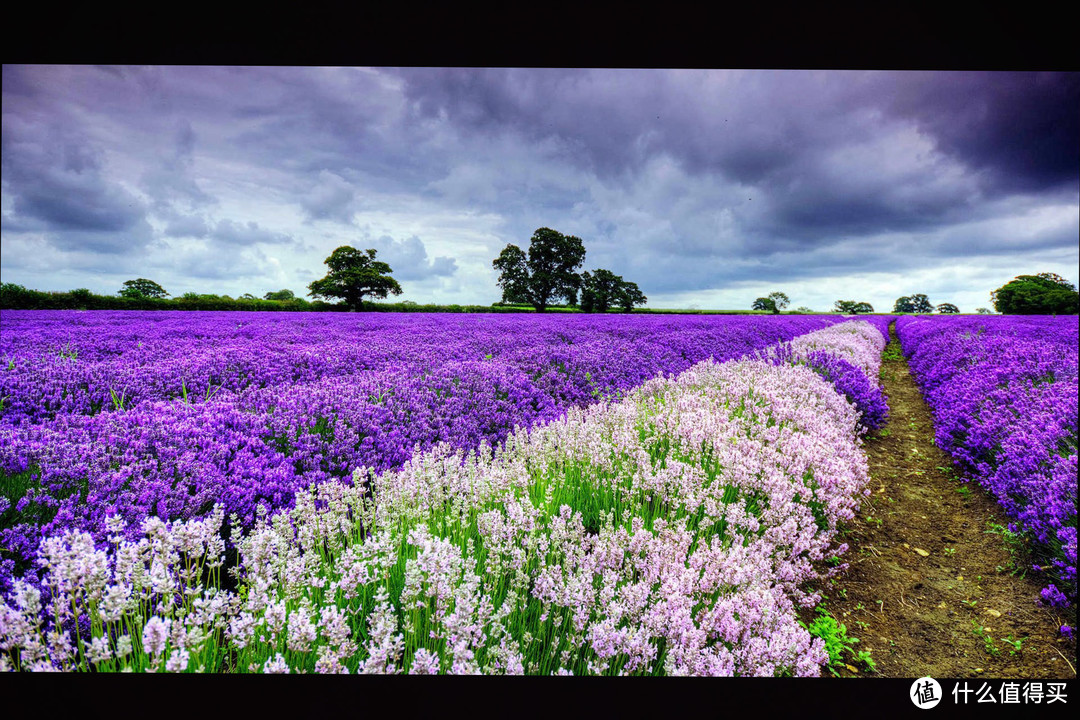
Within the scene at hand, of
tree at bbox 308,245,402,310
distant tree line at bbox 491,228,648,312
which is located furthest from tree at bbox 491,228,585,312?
tree at bbox 308,245,402,310

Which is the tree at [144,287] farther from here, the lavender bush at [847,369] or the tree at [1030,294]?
the tree at [1030,294]

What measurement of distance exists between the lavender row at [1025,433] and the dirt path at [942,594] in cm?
18

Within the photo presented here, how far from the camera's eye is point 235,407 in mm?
3182

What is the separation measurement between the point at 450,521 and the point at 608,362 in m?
4.60

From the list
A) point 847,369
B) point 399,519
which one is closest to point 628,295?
point 847,369

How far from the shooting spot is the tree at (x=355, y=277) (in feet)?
21.0

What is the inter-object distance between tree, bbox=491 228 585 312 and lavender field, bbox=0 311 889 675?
258 cm

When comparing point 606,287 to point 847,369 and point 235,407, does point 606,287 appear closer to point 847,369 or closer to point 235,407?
point 847,369

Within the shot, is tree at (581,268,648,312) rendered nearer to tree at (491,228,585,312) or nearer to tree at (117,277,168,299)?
tree at (491,228,585,312)

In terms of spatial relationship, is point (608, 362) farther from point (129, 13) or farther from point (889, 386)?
point (889, 386)

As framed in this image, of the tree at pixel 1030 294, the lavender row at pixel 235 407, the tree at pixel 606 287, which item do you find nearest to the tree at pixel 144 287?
the lavender row at pixel 235 407

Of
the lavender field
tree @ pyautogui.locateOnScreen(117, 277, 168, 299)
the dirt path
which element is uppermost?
tree @ pyautogui.locateOnScreen(117, 277, 168, 299)

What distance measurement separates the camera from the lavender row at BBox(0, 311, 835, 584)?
2.08 meters

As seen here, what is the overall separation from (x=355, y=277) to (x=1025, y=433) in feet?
26.7
